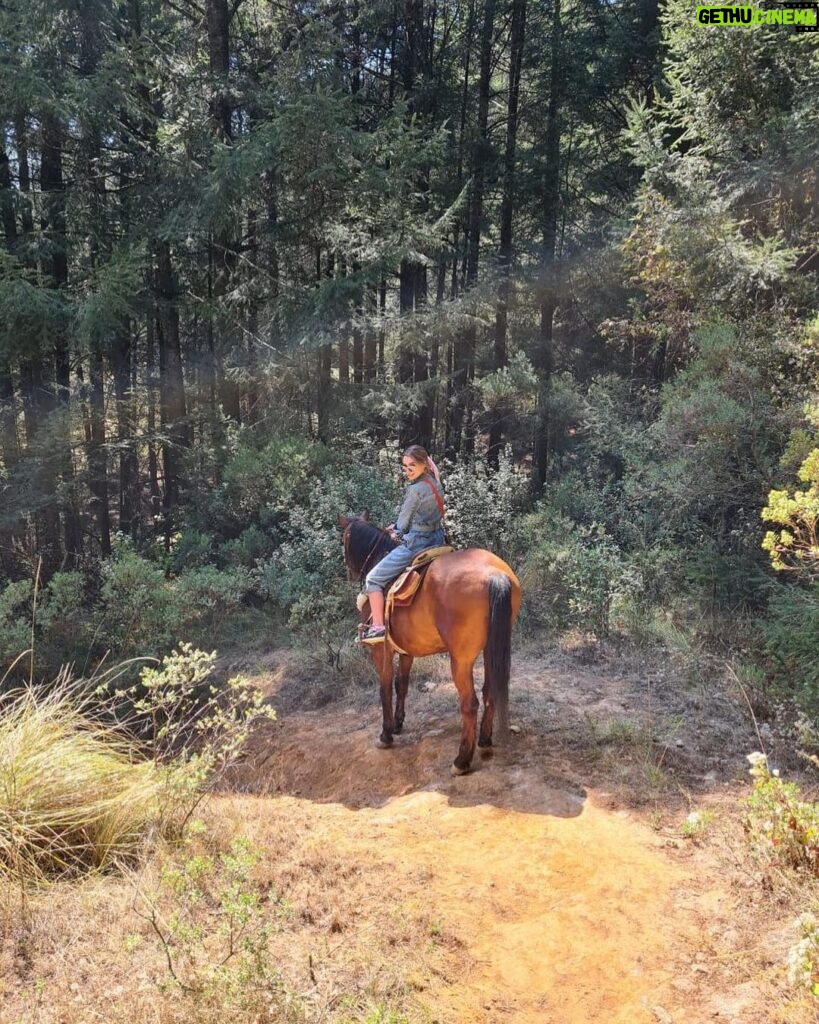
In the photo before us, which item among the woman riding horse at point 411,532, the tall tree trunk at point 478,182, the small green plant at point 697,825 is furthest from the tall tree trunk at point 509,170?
the small green plant at point 697,825

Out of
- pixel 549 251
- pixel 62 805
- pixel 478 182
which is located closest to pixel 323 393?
pixel 549 251

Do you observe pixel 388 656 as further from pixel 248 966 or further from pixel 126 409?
pixel 126 409

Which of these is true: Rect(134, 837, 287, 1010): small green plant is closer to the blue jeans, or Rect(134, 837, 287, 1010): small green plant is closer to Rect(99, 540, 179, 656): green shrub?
the blue jeans

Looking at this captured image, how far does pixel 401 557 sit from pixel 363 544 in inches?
26.1

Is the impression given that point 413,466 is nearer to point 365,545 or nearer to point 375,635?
point 365,545

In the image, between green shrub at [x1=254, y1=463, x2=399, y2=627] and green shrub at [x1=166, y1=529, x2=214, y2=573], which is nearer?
green shrub at [x1=254, y1=463, x2=399, y2=627]

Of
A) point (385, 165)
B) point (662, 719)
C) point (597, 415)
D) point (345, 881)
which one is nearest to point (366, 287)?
point (385, 165)

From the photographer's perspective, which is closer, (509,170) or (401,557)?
(401,557)

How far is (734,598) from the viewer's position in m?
8.24

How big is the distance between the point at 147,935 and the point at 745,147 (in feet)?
38.0

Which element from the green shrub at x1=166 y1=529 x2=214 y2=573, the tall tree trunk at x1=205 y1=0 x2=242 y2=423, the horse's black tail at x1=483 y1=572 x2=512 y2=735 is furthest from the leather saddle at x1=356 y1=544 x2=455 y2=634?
the tall tree trunk at x1=205 y1=0 x2=242 y2=423

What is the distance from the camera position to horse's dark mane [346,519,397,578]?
621 centimetres

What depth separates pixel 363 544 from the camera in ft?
20.7

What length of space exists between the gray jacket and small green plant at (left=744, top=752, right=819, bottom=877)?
126 inches
